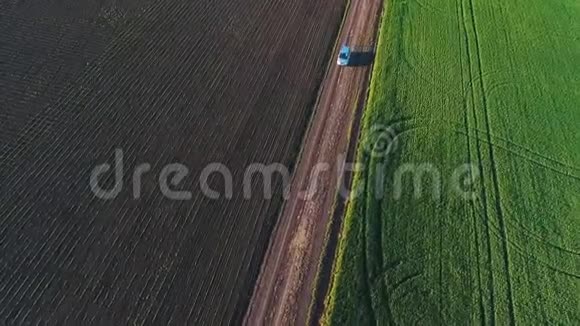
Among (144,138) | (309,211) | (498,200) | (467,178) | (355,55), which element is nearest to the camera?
(309,211)

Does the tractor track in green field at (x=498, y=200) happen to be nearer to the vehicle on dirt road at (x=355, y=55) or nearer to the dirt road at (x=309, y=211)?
the vehicle on dirt road at (x=355, y=55)

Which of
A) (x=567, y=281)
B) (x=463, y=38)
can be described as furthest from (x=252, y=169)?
(x=463, y=38)

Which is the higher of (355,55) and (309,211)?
(355,55)

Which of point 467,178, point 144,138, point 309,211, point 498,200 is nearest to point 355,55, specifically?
point 467,178

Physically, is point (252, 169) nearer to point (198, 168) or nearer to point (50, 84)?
point (198, 168)

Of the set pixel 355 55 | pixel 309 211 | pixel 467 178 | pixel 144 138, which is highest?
pixel 355 55

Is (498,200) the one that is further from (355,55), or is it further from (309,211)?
(355,55)

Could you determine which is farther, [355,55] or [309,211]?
[355,55]

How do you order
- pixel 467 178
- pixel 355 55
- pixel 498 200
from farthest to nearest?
pixel 355 55
pixel 467 178
pixel 498 200

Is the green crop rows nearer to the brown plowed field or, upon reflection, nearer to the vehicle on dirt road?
the vehicle on dirt road
